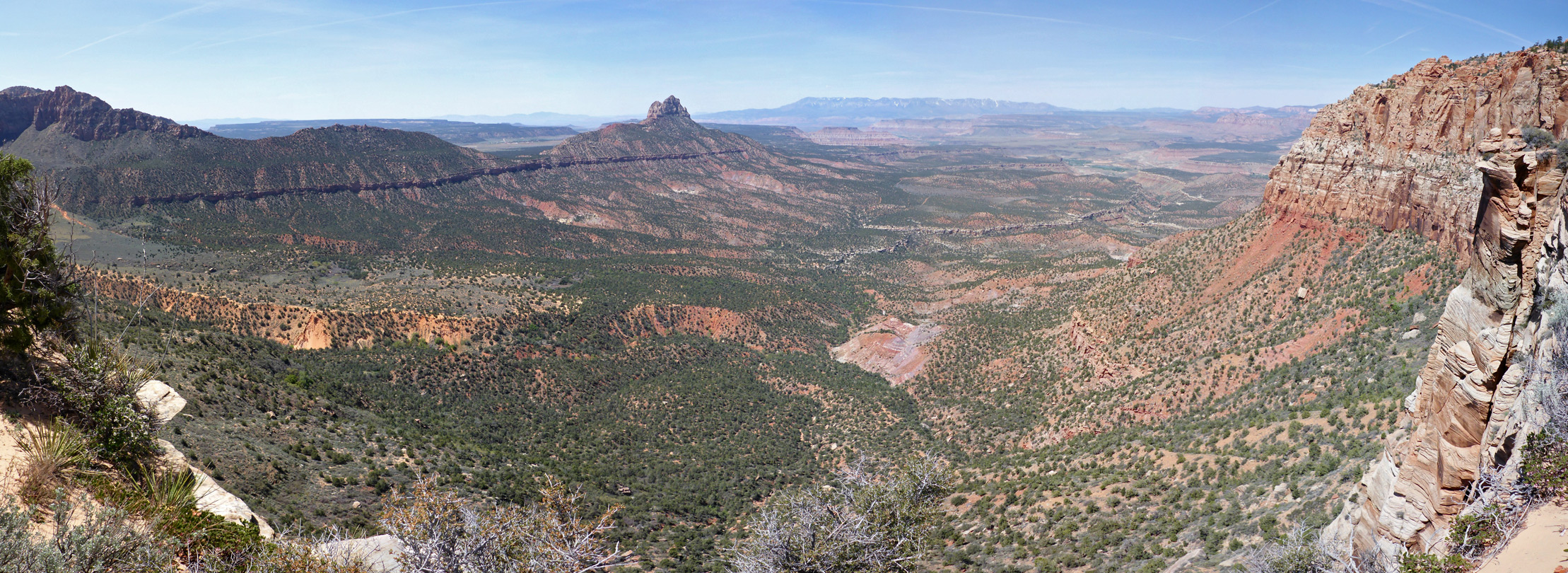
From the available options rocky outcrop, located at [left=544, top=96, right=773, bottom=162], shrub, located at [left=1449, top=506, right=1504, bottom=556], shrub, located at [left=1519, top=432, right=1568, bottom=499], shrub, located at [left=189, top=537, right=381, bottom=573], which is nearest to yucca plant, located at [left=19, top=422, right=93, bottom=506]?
shrub, located at [left=189, top=537, right=381, bottom=573]

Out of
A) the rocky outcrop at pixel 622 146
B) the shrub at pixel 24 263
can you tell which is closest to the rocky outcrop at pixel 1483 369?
the shrub at pixel 24 263

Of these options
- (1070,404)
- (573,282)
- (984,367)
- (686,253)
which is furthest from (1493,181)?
(686,253)

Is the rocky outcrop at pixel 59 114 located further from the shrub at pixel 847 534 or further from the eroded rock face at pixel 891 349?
the shrub at pixel 847 534

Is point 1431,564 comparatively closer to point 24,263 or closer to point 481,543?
point 481,543

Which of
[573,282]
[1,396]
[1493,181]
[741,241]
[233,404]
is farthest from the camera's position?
[741,241]

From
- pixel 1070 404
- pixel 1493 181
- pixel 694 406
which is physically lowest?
pixel 694 406

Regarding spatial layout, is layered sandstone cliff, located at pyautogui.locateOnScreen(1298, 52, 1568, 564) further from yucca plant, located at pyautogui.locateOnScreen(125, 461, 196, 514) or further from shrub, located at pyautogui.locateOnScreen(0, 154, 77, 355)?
shrub, located at pyautogui.locateOnScreen(0, 154, 77, 355)

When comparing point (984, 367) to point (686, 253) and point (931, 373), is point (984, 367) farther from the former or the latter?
point (686, 253)
